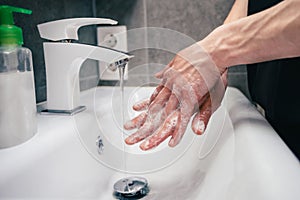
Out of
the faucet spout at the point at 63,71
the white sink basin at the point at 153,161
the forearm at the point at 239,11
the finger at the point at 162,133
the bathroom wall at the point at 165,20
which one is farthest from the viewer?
the bathroom wall at the point at 165,20

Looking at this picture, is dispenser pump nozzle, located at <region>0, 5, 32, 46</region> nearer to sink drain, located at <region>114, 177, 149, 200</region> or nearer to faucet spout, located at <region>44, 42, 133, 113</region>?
faucet spout, located at <region>44, 42, 133, 113</region>

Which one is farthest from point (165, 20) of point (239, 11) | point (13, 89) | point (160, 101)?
point (13, 89)

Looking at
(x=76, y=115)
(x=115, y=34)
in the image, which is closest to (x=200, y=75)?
(x=76, y=115)

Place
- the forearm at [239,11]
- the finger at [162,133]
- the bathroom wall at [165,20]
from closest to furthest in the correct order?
the finger at [162,133] → the forearm at [239,11] → the bathroom wall at [165,20]

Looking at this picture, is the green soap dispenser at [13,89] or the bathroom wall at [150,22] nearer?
the green soap dispenser at [13,89]

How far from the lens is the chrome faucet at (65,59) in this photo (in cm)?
54

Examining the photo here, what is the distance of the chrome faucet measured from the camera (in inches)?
21.2

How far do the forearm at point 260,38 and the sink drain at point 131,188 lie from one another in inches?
9.5

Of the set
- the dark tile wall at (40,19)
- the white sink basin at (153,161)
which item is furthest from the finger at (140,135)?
the dark tile wall at (40,19)

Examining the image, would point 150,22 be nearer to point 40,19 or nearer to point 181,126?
point 40,19

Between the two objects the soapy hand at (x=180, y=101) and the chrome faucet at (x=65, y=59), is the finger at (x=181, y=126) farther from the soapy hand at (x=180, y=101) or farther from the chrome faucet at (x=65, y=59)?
the chrome faucet at (x=65, y=59)

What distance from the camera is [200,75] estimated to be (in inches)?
19.1

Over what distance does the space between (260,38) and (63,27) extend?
0.34 metres

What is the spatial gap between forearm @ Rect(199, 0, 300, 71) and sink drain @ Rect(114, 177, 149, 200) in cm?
24
